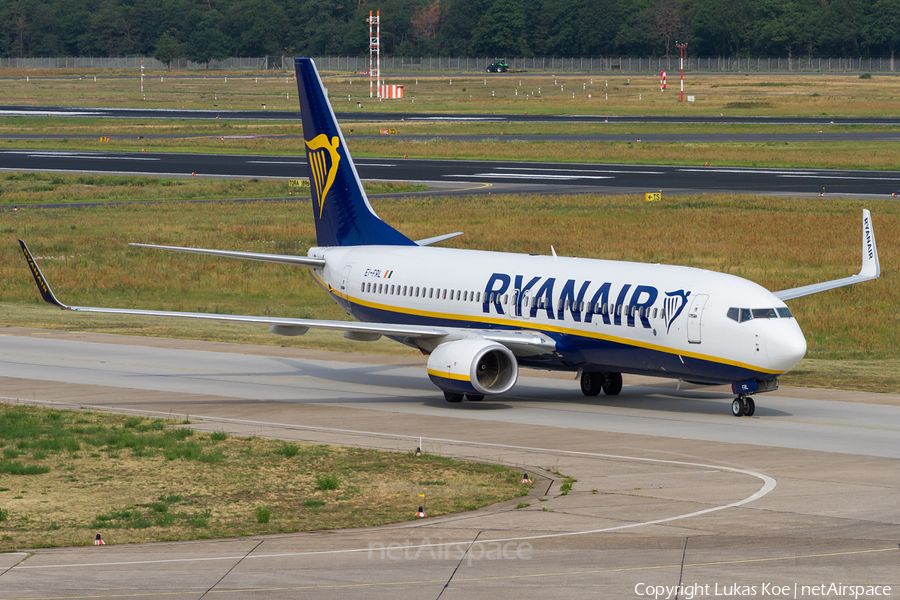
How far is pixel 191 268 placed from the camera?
6331 cm


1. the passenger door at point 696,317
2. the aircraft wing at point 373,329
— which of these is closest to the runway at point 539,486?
the aircraft wing at point 373,329

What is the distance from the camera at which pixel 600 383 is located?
3731 centimetres

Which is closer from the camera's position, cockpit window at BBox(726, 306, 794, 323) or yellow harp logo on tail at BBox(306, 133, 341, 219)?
cockpit window at BBox(726, 306, 794, 323)

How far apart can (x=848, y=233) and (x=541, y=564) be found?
55623 mm

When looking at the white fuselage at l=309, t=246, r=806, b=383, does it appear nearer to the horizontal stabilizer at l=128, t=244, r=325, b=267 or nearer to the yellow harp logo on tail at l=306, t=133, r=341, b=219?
the horizontal stabilizer at l=128, t=244, r=325, b=267

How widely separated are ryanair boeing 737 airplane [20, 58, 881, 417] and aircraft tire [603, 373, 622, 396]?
0.03 meters

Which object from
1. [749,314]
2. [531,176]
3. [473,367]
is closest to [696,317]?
[749,314]

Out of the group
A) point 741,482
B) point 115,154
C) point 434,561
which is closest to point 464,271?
point 741,482

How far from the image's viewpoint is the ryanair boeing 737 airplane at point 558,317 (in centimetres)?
3228

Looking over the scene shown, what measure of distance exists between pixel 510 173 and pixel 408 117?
204 feet

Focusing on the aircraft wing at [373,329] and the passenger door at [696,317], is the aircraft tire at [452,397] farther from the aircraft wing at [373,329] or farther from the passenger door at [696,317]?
the passenger door at [696,317]

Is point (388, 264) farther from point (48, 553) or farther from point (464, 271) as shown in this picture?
point (48, 553)

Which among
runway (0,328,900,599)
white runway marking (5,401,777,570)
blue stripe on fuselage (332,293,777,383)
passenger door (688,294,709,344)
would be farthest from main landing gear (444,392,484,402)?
passenger door (688,294,709,344)

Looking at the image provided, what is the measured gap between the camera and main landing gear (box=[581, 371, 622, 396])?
37.2 meters
